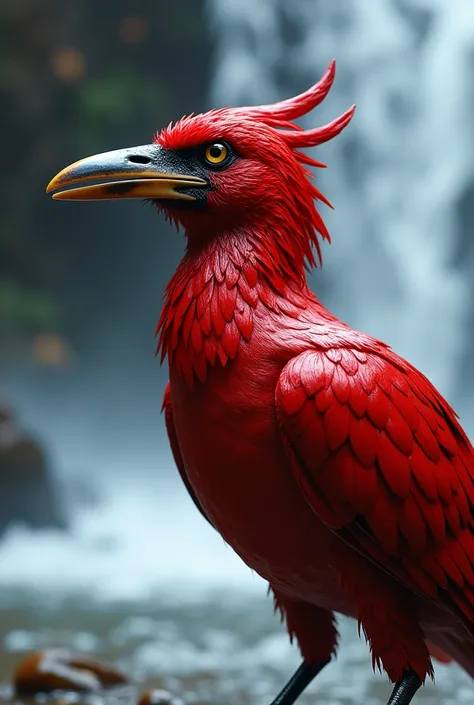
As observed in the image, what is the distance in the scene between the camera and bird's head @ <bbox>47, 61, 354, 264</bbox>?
1.46 metres

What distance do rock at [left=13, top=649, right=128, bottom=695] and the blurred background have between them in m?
4.61

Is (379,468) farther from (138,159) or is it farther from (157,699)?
(157,699)

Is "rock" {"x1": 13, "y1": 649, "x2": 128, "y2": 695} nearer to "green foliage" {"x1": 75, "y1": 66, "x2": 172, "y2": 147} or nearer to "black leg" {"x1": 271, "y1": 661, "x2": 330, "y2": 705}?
"black leg" {"x1": 271, "y1": 661, "x2": 330, "y2": 705}

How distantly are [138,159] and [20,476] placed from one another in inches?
205

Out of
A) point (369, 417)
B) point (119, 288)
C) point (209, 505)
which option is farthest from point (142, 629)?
point (119, 288)

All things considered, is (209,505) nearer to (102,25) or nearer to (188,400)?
(188,400)

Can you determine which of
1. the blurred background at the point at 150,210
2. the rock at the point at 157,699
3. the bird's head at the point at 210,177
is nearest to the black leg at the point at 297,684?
the rock at the point at 157,699

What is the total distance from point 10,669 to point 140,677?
461mm

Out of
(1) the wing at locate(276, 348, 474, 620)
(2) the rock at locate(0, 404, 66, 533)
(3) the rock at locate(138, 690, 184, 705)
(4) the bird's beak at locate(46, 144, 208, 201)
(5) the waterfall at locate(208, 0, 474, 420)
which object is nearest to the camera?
(1) the wing at locate(276, 348, 474, 620)

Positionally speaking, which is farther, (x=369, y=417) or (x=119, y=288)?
(x=119, y=288)

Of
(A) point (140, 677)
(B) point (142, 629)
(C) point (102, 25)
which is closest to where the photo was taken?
(A) point (140, 677)

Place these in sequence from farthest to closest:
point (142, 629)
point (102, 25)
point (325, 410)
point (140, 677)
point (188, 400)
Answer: point (102, 25) → point (142, 629) → point (140, 677) → point (188, 400) → point (325, 410)

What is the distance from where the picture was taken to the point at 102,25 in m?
8.12

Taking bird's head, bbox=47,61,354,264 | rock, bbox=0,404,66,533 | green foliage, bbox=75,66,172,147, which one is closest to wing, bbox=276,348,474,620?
bird's head, bbox=47,61,354,264
